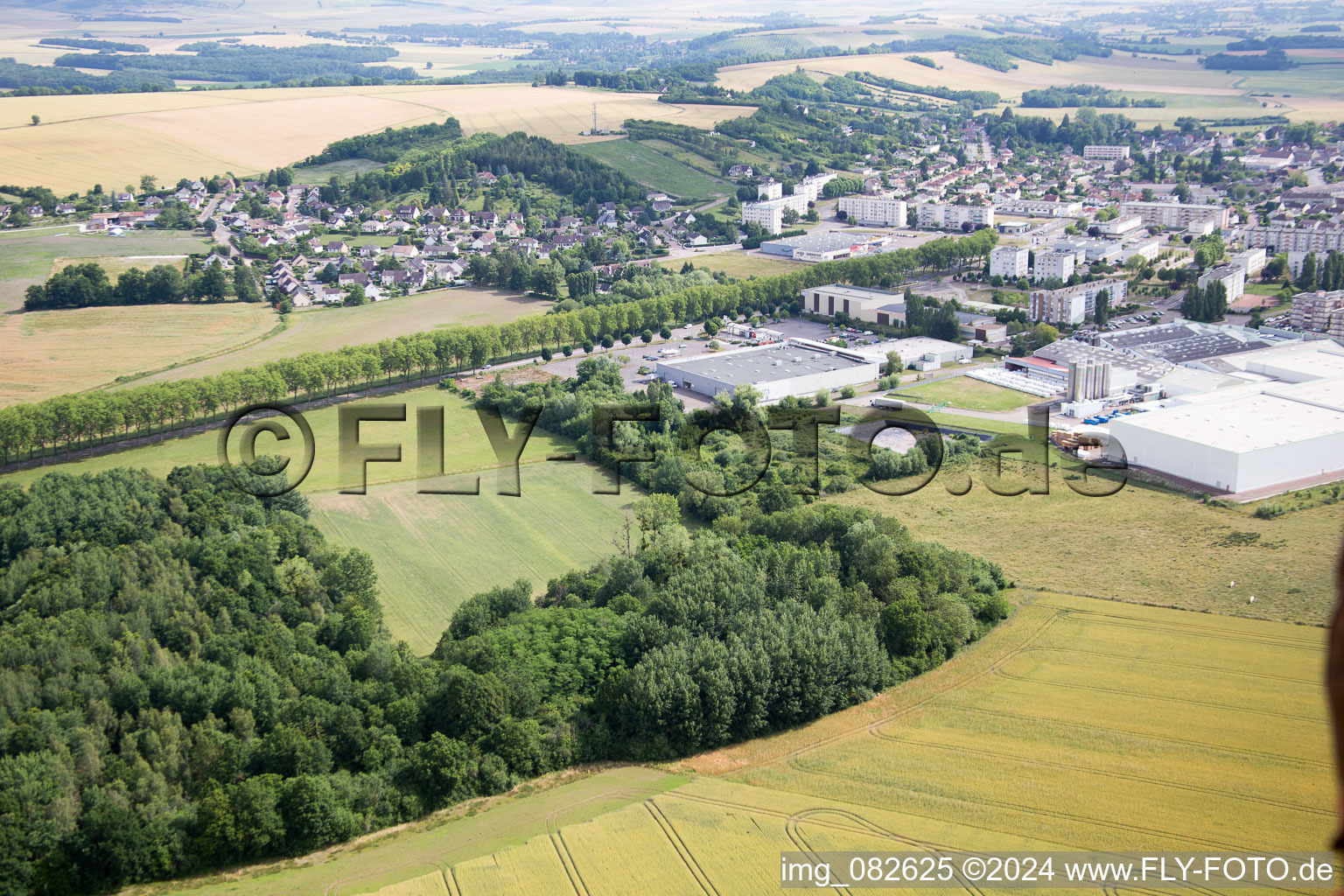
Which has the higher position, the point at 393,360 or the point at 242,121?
the point at 242,121

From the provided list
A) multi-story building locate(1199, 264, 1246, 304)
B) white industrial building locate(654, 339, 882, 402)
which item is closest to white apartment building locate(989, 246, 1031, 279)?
multi-story building locate(1199, 264, 1246, 304)

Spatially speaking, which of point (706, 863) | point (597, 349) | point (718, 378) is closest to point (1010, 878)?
point (706, 863)

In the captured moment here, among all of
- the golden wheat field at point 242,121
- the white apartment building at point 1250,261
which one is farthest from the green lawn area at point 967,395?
the golden wheat field at point 242,121

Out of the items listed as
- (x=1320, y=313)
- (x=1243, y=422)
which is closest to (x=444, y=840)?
(x=1243, y=422)

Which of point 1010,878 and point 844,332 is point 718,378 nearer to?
point 844,332

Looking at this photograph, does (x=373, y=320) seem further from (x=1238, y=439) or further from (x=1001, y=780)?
(x=1001, y=780)
